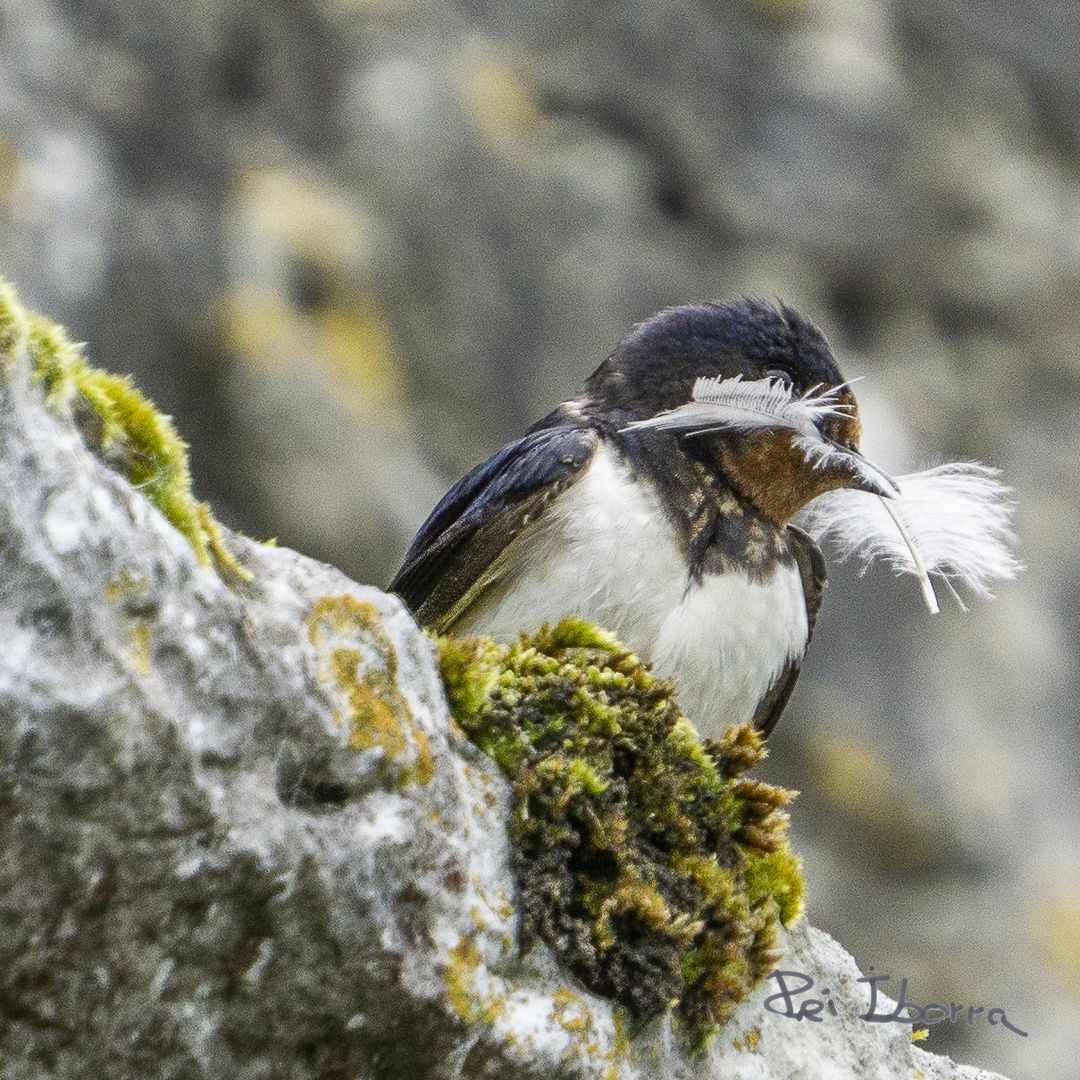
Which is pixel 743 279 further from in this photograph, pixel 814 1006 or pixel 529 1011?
pixel 529 1011

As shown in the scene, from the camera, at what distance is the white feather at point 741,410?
15.3 ft

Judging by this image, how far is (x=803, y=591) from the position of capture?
5.12 m

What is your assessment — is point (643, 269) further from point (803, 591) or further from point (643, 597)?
point (643, 597)

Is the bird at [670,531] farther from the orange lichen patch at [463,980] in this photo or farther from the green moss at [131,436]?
the green moss at [131,436]

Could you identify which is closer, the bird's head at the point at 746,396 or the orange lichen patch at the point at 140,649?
the orange lichen patch at the point at 140,649

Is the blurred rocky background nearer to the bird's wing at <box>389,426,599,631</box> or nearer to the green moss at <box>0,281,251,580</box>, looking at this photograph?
the bird's wing at <box>389,426,599,631</box>

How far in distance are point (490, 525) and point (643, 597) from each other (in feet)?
1.61

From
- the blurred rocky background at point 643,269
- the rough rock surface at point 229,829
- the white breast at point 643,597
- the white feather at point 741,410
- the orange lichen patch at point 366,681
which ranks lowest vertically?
the rough rock surface at point 229,829

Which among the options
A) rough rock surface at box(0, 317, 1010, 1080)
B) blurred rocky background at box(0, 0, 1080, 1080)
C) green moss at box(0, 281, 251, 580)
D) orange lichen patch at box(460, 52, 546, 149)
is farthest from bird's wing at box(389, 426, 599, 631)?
orange lichen patch at box(460, 52, 546, 149)

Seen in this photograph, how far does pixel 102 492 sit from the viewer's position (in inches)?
99.0

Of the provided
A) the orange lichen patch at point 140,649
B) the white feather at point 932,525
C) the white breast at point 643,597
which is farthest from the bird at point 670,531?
the orange lichen patch at point 140,649

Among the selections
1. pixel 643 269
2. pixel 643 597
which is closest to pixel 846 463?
pixel 643 597

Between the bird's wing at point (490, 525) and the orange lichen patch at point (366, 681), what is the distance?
5.36ft

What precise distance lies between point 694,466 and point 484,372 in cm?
687
